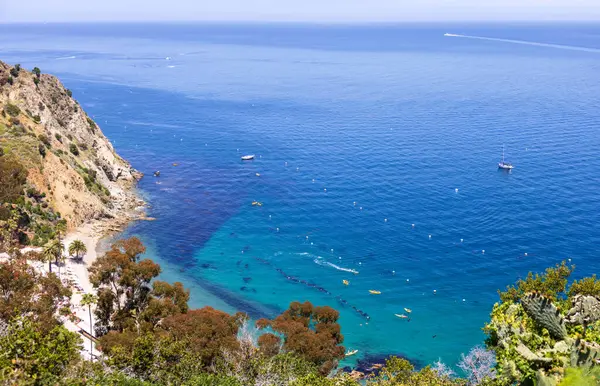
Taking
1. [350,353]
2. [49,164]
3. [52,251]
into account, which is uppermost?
[49,164]

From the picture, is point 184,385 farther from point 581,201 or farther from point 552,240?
point 581,201

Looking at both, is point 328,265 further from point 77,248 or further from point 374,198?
point 77,248

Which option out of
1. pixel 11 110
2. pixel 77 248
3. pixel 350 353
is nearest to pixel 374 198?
pixel 350 353

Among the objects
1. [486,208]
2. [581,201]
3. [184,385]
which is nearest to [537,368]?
[184,385]

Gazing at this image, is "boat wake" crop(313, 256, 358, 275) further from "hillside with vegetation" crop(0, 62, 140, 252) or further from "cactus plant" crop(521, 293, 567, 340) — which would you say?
"cactus plant" crop(521, 293, 567, 340)

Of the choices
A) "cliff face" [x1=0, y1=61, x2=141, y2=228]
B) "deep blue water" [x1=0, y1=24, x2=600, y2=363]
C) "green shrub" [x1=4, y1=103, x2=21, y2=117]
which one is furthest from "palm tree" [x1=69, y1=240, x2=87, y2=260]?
"green shrub" [x1=4, y1=103, x2=21, y2=117]

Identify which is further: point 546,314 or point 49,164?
point 49,164
